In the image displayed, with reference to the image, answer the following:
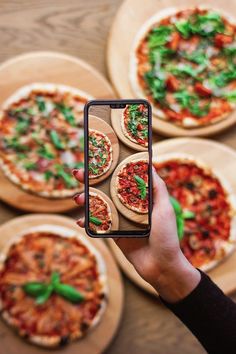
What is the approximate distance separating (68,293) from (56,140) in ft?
1.57

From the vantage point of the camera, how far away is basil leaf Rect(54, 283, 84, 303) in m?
1.82

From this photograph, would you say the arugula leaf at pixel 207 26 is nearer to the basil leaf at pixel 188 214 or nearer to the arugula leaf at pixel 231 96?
the arugula leaf at pixel 231 96

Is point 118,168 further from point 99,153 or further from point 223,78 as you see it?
point 223,78

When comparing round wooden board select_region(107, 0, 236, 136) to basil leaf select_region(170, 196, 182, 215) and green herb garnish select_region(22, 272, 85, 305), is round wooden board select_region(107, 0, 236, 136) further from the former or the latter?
green herb garnish select_region(22, 272, 85, 305)

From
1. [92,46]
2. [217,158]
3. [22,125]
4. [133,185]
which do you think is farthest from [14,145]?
[133,185]

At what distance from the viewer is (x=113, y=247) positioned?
184 cm

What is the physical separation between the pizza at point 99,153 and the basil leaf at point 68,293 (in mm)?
697

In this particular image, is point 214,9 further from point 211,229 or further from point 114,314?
point 114,314

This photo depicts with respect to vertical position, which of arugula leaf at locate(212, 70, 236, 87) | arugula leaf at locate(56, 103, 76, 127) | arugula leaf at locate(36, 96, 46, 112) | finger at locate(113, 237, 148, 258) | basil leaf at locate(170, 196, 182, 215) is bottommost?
finger at locate(113, 237, 148, 258)

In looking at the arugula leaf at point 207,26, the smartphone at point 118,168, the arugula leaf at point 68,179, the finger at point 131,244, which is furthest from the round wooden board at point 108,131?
the arugula leaf at point 207,26


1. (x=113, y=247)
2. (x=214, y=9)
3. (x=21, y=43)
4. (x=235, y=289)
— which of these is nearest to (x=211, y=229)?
(x=235, y=289)

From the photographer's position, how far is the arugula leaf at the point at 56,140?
187cm

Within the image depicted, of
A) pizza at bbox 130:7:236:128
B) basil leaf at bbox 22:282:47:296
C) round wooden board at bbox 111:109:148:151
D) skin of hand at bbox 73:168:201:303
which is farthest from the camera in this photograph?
pizza at bbox 130:7:236:128

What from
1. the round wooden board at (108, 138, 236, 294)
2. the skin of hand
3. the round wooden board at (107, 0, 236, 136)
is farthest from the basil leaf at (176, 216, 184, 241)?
the skin of hand
